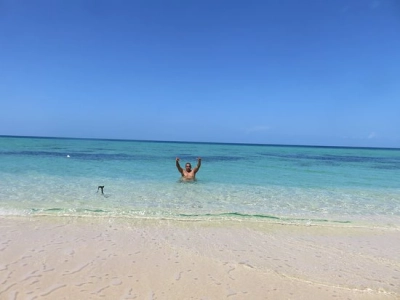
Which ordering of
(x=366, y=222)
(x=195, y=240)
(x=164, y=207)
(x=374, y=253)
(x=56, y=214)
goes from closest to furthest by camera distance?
(x=374, y=253) < (x=195, y=240) < (x=56, y=214) < (x=366, y=222) < (x=164, y=207)

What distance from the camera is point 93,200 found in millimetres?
9281

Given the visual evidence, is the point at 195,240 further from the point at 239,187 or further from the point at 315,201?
the point at 239,187

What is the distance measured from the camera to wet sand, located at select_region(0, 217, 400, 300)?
3.87m

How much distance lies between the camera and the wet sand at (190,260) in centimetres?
387

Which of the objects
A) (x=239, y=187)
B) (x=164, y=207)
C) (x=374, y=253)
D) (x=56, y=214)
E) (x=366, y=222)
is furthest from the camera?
(x=239, y=187)

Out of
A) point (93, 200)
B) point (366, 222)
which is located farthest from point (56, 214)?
point (366, 222)

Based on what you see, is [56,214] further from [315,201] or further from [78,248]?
[315,201]

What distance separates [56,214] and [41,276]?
3.54 meters

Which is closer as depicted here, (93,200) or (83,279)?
(83,279)

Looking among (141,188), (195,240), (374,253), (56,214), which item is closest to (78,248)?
(195,240)

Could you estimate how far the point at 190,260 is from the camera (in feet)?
15.9

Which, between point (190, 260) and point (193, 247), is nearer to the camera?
point (190, 260)

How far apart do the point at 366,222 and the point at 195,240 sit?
16.3ft

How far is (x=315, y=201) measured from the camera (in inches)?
410
